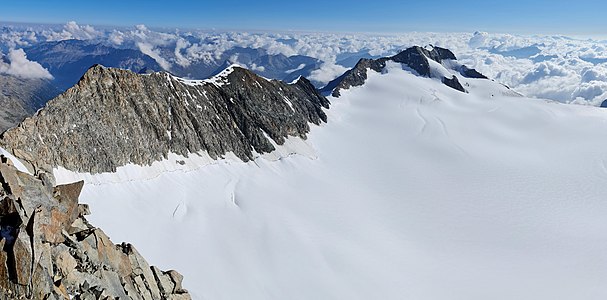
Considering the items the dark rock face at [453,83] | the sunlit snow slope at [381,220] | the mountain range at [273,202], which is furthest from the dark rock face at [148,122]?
the dark rock face at [453,83]

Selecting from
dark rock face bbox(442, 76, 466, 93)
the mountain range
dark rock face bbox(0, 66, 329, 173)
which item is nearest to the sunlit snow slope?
the mountain range

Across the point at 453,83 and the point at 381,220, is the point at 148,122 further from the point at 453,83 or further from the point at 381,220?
the point at 453,83

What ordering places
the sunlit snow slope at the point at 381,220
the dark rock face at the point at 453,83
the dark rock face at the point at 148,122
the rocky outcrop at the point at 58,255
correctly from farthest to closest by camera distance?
1. the dark rock face at the point at 453,83
2. the dark rock face at the point at 148,122
3. the sunlit snow slope at the point at 381,220
4. the rocky outcrop at the point at 58,255

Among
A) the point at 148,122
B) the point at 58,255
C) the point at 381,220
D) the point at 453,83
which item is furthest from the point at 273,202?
the point at 453,83

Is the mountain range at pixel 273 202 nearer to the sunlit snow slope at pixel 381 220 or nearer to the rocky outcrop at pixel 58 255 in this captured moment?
the rocky outcrop at pixel 58 255

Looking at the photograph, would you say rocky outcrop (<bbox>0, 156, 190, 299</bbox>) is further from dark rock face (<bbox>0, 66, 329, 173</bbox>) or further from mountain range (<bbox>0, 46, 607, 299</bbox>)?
dark rock face (<bbox>0, 66, 329, 173</bbox>)

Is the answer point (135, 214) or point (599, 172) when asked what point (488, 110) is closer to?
point (599, 172)
